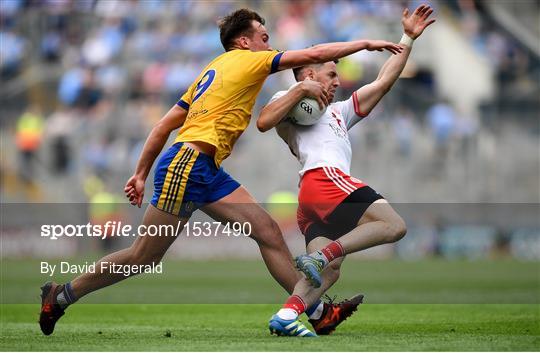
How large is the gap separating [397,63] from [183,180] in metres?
2.03

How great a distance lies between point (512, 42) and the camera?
101 feet

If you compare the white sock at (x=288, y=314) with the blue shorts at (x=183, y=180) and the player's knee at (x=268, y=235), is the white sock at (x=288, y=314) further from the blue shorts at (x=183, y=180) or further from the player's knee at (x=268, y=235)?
the blue shorts at (x=183, y=180)

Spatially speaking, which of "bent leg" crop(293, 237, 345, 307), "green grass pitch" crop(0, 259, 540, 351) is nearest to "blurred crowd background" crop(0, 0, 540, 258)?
"green grass pitch" crop(0, 259, 540, 351)

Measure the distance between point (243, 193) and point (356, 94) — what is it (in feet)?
4.35

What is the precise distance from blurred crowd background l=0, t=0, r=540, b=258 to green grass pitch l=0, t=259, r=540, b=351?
380 cm

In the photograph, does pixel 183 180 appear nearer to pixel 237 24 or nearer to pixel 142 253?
pixel 142 253

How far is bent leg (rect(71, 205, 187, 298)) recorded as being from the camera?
31.1 feet

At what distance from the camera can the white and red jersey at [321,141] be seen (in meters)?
9.78

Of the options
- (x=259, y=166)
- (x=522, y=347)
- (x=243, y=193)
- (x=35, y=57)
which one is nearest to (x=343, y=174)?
(x=243, y=193)

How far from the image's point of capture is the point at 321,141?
→ 32.3 ft

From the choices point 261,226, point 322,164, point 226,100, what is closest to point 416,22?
point 322,164

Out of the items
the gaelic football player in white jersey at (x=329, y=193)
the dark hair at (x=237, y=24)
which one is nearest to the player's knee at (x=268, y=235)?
the gaelic football player in white jersey at (x=329, y=193)

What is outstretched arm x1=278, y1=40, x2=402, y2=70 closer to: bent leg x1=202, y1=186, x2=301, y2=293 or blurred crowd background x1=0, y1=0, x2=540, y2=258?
bent leg x1=202, y1=186, x2=301, y2=293

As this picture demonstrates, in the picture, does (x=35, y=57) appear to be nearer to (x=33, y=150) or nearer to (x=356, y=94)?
(x=33, y=150)
